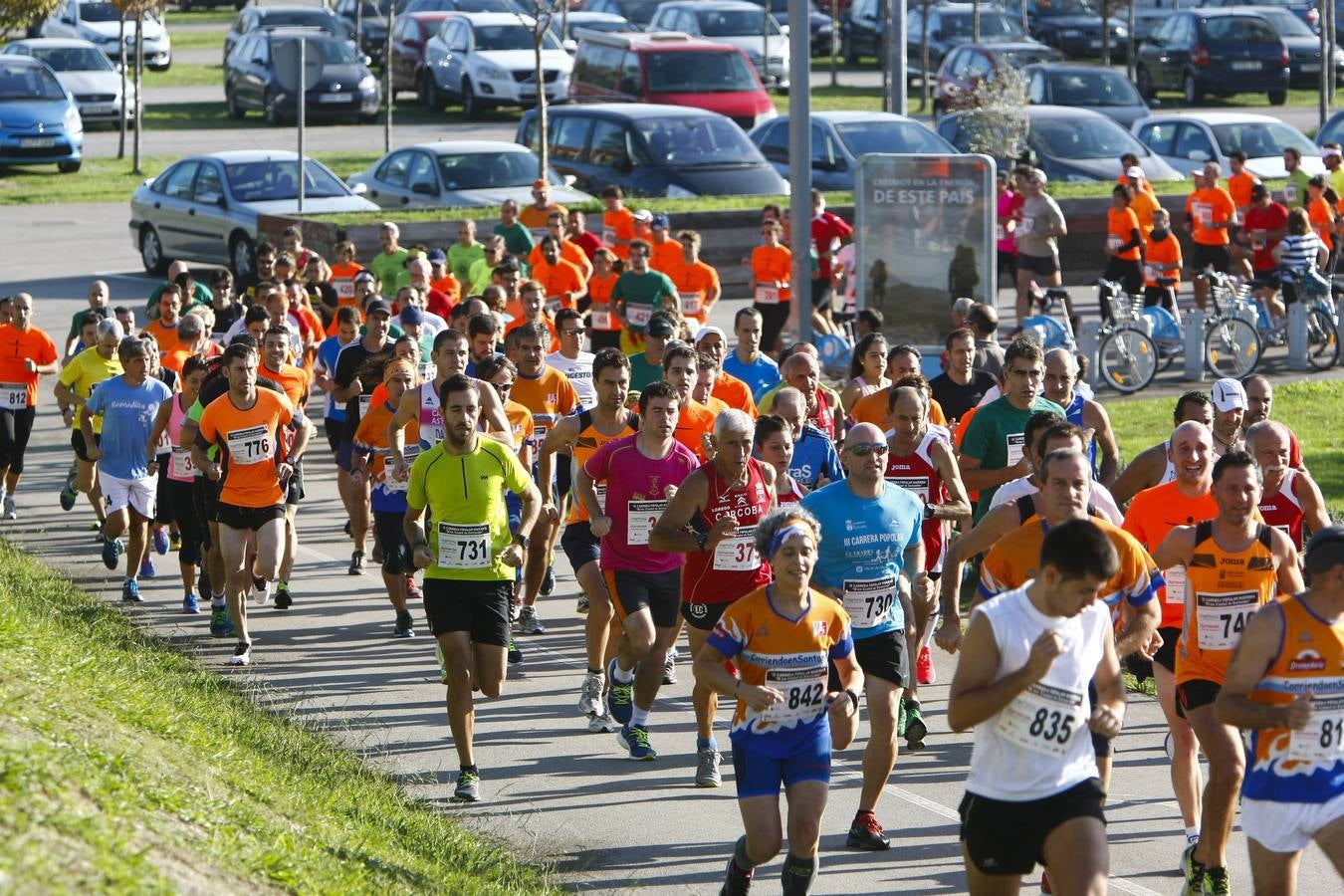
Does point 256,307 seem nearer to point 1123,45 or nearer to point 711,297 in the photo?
point 711,297

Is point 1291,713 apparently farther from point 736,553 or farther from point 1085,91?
point 1085,91

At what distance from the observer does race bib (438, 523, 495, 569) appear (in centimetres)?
991

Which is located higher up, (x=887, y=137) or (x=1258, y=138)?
(x=887, y=137)

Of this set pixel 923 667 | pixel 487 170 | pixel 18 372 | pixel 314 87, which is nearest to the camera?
pixel 923 667

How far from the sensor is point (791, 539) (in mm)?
7922

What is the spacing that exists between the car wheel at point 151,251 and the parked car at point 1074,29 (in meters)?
27.5

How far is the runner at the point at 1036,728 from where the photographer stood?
21.2 feet

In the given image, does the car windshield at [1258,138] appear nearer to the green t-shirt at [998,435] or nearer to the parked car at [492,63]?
the parked car at [492,63]

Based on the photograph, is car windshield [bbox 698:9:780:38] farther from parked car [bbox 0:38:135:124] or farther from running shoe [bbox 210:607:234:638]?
running shoe [bbox 210:607:234:638]

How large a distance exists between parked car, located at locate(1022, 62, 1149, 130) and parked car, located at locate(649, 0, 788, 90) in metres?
10.1

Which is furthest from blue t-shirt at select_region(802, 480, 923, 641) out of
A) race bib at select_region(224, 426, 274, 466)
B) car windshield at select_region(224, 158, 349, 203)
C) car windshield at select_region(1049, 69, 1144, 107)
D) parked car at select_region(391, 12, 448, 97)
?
parked car at select_region(391, 12, 448, 97)

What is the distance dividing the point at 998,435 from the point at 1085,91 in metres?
24.4

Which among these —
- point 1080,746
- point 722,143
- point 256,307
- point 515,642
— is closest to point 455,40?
point 722,143

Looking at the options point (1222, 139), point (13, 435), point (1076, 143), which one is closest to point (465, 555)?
point (13, 435)
